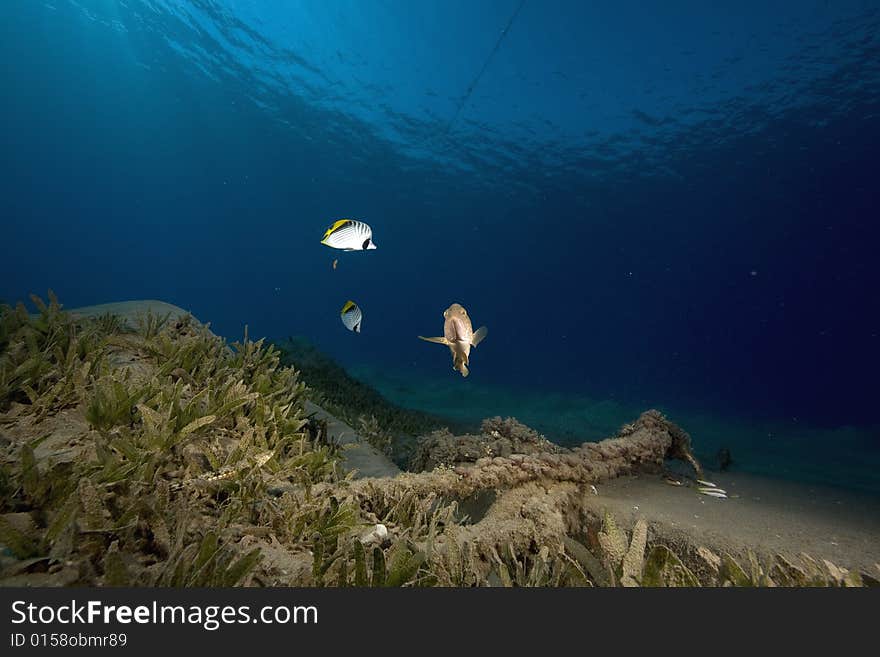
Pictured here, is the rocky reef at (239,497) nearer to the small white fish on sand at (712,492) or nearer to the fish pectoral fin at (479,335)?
the small white fish on sand at (712,492)

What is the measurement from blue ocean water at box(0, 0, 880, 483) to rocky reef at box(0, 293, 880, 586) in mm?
10560

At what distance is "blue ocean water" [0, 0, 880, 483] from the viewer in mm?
26156

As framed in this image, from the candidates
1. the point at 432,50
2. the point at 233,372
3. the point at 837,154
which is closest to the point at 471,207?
the point at 432,50

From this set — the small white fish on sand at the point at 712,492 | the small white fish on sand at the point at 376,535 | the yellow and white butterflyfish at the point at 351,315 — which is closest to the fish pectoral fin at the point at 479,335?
the small white fish on sand at the point at 376,535

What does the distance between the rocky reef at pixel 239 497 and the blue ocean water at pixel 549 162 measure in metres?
10.6

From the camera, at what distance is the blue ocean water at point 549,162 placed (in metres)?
26.2

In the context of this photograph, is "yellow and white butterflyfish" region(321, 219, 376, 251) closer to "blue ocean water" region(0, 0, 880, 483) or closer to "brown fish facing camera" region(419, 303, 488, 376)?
"brown fish facing camera" region(419, 303, 488, 376)

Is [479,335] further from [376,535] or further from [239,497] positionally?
[239,497]

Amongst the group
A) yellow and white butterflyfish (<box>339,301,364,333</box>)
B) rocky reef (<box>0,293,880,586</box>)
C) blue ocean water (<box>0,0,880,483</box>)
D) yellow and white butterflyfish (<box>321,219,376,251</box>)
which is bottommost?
rocky reef (<box>0,293,880,586</box>)

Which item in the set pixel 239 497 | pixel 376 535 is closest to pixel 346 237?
pixel 239 497

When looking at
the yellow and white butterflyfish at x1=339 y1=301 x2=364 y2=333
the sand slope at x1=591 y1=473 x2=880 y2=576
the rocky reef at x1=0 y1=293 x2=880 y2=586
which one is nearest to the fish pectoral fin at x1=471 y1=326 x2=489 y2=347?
the rocky reef at x1=0 y1=293 x2=880 y2=586

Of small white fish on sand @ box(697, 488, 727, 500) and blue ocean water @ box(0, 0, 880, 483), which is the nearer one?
small white fish on sand @ box(697, 488, 727, 500)

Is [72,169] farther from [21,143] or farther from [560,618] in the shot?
[560,618]

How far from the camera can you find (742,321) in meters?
88.2
